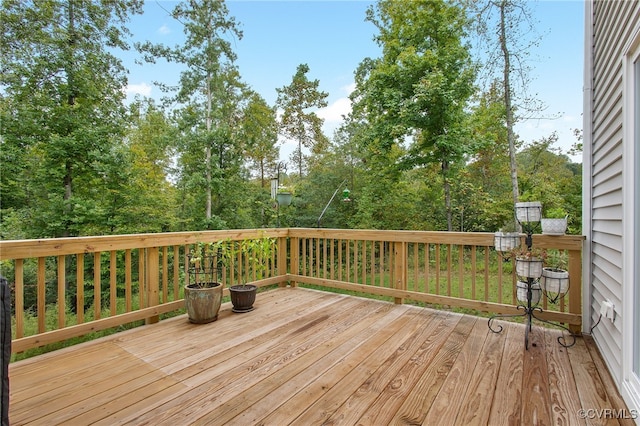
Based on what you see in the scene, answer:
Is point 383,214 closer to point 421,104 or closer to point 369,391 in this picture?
point 421,104

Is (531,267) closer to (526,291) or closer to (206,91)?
(526,291)

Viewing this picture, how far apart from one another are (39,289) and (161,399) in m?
1.33

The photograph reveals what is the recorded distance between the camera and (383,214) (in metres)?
8.76

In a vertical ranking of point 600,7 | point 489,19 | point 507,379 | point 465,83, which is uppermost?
point 489,19

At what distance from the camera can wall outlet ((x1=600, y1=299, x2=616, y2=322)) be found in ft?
6.45

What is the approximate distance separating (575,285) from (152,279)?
3.78 meters

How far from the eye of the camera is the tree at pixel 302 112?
1159 centimetres

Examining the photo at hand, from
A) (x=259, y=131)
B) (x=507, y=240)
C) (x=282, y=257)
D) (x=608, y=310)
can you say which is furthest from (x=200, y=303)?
(x=259, y=131)

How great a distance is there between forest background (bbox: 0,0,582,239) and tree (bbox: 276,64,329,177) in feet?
4.59

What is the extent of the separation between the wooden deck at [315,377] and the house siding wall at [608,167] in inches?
12.0

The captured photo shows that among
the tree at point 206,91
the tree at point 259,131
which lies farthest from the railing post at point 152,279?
the tree at point 259,131

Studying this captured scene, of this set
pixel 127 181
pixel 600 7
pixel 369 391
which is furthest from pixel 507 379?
pixel 127 181

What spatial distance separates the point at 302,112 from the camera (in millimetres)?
11805

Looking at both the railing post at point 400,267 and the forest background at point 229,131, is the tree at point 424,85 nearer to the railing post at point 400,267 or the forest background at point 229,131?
the forest background at point 229,131
